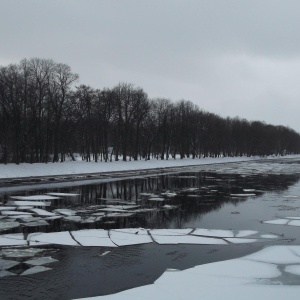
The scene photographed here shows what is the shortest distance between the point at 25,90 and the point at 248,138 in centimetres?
9274

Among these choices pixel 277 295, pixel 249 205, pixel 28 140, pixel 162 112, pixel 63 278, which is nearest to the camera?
pixel 277 295

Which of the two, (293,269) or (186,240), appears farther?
(186,240)

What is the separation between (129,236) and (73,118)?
5149 cm

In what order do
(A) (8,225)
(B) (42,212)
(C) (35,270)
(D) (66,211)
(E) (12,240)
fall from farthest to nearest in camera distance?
(D) (66,211) < (B) (42,212) < (A) (8,225) < (E) (12,240) < (C) (35,270)

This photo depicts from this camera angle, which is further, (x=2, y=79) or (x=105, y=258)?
(x=2, y=79)

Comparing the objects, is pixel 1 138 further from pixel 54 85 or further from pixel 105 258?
pixel 105 258

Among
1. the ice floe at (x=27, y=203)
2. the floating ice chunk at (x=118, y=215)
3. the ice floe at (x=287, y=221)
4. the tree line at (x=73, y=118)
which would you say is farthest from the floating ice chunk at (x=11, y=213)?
the tree line at (x=73, y=118)

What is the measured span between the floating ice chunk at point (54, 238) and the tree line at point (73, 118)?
34792 mm

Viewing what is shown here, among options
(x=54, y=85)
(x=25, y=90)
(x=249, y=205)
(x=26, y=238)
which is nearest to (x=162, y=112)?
(x=54, y=85)

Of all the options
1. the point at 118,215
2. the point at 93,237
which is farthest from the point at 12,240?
the point at 118,215

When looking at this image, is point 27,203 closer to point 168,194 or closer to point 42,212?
point 42,212

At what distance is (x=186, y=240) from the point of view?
10750mm

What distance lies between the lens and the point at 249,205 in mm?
18078

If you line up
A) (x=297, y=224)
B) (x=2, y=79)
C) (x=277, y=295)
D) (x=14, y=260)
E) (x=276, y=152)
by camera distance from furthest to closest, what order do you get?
(x=276, y=152) < (x=2, y=79) < (x=297, y=224) < (x=14, y=260) < (x=277, y=295)
